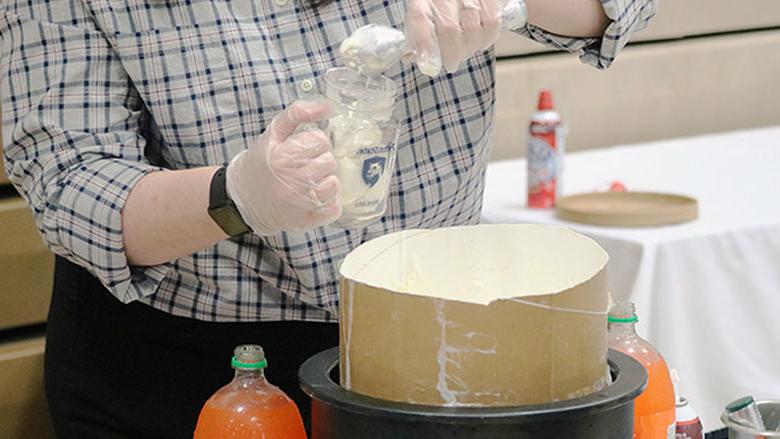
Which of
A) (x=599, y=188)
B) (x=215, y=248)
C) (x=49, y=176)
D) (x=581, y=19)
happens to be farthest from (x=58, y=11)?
(x=599, y=188)

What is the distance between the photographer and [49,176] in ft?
4.22

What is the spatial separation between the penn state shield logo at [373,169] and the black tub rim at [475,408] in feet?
0.66

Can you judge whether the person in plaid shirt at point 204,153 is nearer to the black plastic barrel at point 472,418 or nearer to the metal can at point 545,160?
the black plastic barrel at point 472,418

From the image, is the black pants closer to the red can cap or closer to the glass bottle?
the glass bottle

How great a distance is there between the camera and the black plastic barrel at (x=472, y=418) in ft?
2.81

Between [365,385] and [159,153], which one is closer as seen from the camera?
[365,385]

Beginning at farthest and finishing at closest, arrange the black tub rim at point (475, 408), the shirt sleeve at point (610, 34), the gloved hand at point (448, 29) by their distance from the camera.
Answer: the shirt sleeve at point (610, 34) < the gloved hand at point (448, 29) < the black tub rim at point (475, 408)

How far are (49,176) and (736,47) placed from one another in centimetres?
274

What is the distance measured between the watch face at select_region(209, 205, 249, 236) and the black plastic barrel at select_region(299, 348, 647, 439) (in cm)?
28

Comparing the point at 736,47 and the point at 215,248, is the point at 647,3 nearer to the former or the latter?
the point at 215,248

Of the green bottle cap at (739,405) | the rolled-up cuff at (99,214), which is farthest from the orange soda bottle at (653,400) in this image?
the rolled-up cuff at (99,214)

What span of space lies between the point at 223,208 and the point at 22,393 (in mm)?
1376

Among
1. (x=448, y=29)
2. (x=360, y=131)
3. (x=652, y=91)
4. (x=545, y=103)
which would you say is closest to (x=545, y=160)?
(x=545, y=103)

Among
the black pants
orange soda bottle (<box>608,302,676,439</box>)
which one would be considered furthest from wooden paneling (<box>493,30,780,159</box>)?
orange soda bottle (<box>608,302,676,439</box>)
